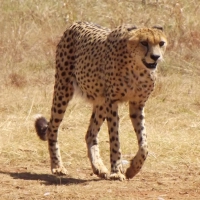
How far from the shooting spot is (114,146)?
5465 mm

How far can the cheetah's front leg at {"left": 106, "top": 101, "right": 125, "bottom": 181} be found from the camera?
5449mm

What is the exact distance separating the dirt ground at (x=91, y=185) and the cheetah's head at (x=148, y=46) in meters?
0.80

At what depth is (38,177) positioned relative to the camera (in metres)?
5.65

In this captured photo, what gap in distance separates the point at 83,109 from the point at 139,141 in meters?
2.23

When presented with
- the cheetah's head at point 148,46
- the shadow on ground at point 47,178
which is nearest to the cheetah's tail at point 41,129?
the shadow on ground at point 47,178

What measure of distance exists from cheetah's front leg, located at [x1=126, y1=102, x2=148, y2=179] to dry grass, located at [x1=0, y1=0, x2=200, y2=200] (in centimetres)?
10

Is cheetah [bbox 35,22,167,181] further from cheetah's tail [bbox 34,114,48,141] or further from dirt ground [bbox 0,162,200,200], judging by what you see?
dirt ground [bbox 0,162,200,200]

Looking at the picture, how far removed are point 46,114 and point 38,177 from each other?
6.24 feet

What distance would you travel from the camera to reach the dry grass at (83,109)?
5293 mm

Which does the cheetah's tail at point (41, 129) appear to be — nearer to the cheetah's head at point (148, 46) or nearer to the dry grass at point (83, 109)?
the dry grass at point (83, 109)

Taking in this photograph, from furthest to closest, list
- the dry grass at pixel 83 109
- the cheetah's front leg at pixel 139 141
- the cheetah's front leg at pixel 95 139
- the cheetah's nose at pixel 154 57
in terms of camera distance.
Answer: the cheetah's front leg at pixel 95 139 < the cheetah's front leg at pixel 139 141 < the dry grass at pixel 83 109 < the cheetah's nose at pixel 154 57

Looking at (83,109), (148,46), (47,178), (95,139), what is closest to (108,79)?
(148,46)

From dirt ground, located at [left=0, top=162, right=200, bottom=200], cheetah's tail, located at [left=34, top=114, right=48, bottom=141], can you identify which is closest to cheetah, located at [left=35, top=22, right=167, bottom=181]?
cheetah's tail, located at [left=34, top=114, right=48, bottom=141]

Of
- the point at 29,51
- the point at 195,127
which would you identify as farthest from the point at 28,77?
the point at 195,127
